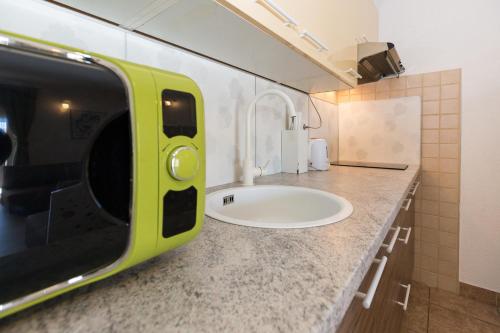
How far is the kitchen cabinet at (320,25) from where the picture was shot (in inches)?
24.1

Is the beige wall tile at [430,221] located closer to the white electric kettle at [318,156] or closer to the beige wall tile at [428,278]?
the beige wall tile at [428,278]

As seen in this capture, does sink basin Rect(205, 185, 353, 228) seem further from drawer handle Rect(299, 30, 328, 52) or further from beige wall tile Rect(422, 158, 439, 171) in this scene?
beige wall tile Rect(422, 158, 439, 171)

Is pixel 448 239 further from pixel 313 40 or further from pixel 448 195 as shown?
pixel 313 40

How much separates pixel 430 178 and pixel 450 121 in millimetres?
387

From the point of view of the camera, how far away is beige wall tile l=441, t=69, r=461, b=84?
1.52 metres

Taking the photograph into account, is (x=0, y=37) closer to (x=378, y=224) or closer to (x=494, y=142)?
(x=378, y=224)

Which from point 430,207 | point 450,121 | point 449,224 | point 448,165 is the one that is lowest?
point 449,224

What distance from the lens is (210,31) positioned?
2.16 feet

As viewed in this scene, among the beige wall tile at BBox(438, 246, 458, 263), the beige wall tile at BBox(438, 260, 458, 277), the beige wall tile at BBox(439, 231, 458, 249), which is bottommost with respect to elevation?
the beige wall tile at BBox(438, 260, 458, 277)

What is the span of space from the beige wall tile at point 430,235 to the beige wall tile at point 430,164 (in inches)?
16.4

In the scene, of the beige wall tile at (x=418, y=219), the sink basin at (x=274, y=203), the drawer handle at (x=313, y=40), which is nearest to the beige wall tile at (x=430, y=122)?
the beige wall tile at (x=418, y=219)

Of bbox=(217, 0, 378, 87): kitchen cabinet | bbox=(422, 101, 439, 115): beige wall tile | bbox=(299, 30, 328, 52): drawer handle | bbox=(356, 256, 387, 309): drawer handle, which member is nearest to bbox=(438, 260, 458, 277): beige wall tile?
bbox=(422, 101, 439, 115): beige wall tile

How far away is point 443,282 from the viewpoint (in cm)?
162

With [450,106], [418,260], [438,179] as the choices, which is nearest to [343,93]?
[450,106]
